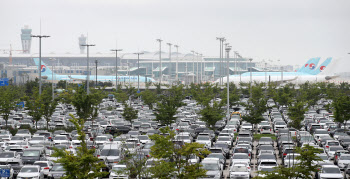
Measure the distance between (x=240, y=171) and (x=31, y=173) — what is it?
915 centimetres

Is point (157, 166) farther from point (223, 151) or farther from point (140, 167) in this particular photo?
point (223, 151)

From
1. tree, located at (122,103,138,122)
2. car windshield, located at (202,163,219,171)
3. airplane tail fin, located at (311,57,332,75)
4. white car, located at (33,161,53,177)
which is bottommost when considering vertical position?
white car, located at (33,161,53,177)

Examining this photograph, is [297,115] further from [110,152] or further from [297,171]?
[297,171]

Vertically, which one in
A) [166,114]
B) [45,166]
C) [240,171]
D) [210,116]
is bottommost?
[45,166]

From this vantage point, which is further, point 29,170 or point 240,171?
point 29,170

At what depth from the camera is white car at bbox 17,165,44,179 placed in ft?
82.8

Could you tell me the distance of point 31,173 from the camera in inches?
1001

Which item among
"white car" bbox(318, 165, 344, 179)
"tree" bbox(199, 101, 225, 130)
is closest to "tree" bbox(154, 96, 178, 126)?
"tree" bbox(199, 101, 225, 130)

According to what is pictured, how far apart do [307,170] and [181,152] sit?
4638 millimetres

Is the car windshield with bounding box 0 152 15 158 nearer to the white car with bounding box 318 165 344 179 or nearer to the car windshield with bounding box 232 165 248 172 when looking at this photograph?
the car windshield with bounding box 232 165 248 172

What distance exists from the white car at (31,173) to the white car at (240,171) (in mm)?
8463

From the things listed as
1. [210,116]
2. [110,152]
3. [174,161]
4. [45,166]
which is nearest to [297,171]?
[174,161]

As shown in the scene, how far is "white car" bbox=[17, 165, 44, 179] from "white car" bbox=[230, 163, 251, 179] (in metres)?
8.46

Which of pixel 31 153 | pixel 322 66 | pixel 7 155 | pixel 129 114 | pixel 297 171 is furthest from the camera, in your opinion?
pixel 322 66
